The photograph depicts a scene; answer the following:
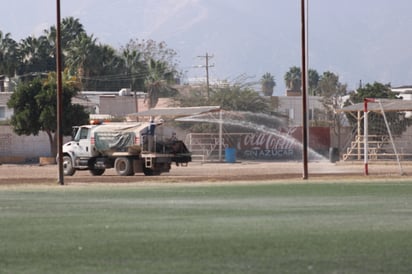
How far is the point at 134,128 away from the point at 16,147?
32978 mm

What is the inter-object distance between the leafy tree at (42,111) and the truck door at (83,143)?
78.1 ft

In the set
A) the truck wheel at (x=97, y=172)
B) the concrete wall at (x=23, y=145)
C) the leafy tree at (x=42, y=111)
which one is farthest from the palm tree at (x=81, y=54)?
the truck wheel at (x=97, y=172)

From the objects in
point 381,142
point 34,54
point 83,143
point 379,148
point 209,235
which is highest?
point 34,54

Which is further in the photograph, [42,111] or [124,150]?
[42,111]

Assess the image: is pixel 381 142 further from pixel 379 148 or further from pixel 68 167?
pixel 68 167

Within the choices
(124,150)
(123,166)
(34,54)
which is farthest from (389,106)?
(34,54)

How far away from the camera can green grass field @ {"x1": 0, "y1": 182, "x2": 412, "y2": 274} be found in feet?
47.5

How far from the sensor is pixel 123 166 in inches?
2239

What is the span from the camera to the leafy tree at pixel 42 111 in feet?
271

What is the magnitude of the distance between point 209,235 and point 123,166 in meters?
38.8

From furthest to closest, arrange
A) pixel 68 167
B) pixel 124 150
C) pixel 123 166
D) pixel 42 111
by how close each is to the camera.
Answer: pixel 42 111 → pixel 68 167 → pixel 124 150 → pixel 123 166

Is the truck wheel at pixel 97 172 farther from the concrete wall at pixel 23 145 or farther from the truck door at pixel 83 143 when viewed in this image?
the concrete wall at pixel 23 145

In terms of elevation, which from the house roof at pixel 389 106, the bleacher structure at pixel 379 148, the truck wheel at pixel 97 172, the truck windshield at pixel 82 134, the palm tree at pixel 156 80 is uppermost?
the palm tree at pixel 156 80

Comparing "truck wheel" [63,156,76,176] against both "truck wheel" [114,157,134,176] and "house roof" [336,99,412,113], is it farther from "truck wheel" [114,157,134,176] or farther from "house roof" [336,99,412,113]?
"house roof" [336,99,412,113]
